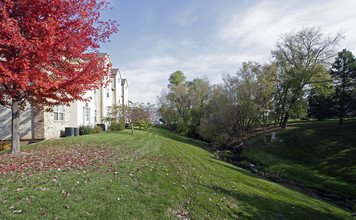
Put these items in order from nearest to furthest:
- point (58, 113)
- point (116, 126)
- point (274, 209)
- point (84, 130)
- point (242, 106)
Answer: point (274, 209), point (58, 113), point (84, 130), point (116, 126), point (242, 106)

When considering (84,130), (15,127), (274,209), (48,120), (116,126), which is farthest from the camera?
(116,126)

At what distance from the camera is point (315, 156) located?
1897cm

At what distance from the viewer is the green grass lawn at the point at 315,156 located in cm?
1389

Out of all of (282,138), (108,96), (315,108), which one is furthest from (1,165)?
(315,108)

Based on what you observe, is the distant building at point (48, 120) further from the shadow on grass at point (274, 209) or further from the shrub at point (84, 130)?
the shadow on grass at point (274, 209)

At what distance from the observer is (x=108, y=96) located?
92.3 feet

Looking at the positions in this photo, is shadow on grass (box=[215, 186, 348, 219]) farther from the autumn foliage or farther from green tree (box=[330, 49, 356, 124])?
green tree (box=[330, 49, 356, 124])

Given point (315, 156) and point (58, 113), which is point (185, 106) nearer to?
point (315, 156)

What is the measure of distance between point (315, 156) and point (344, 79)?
14782 mm

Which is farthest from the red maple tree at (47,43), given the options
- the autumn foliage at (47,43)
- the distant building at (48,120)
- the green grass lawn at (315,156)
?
the green grass lawn at (315,156)

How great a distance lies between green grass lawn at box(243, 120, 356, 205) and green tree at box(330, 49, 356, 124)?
8.45 feet

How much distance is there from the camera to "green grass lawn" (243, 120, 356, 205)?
1389cm

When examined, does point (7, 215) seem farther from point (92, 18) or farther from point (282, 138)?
point (282, 138)

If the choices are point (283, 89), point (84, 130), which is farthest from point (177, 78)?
point (84, 130)
